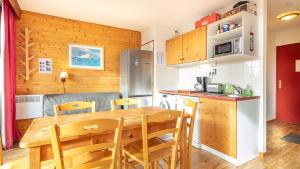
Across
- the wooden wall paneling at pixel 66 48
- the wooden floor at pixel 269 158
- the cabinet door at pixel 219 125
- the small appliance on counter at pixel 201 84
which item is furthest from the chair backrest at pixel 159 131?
the wooden wall paneling at pixel 66 48

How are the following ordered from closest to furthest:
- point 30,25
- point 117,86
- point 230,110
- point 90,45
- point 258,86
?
point 230,110, point 258,86, point 30,25, point 90,45, point 117,86

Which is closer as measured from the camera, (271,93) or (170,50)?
(170,50)

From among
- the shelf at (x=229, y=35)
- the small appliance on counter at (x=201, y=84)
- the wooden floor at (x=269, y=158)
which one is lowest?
the wooden floor at (x=269, y=158)

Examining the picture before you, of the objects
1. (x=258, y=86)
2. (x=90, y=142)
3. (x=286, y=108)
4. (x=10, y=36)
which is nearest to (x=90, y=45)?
(x=10, y=36)

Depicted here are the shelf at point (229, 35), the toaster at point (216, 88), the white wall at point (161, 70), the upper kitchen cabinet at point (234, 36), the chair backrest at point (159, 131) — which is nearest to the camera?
the chair backrest at point (159, 131)

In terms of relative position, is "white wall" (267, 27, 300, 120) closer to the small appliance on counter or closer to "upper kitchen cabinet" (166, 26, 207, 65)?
the small appliance on counter

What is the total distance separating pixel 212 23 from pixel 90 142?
2650 mm

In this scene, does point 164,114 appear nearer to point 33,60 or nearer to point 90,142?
point 90,142

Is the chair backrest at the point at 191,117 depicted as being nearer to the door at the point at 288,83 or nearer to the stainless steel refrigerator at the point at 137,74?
the stainless steel refrigerator at the point at 137,74

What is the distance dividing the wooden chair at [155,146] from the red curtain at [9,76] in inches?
91.8

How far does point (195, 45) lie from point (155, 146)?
2.34 meters

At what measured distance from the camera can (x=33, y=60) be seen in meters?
3.24

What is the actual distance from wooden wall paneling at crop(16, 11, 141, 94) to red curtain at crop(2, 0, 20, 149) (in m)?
0.35

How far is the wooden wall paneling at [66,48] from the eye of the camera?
3.24 metres
